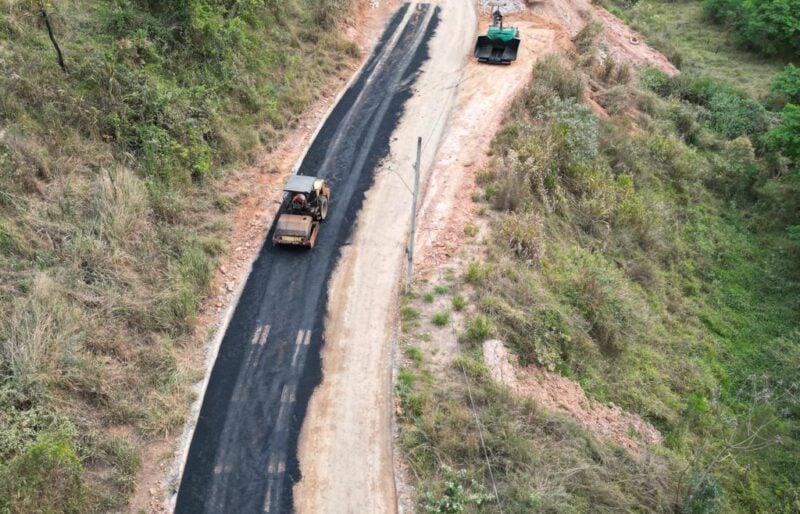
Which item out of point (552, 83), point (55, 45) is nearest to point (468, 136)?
point (552, 83)

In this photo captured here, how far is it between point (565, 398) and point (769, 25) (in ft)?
140

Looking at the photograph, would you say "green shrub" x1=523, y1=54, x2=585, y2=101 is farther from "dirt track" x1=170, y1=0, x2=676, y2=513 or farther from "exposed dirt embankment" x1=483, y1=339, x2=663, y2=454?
"exposed dirt embankment" x1=483, y1=339, x2=663, y2=454

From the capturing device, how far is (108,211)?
58.7 ft

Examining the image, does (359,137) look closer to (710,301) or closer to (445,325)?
(445,325)

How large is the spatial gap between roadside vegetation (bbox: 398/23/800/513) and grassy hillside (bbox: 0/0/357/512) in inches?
302

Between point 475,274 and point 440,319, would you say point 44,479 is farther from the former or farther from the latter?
point 475,274

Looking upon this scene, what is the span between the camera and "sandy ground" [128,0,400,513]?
14.1 metres

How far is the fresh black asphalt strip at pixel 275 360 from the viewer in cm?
1431

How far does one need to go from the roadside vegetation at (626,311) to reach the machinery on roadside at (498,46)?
2.73 meters

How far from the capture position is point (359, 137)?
26.5m

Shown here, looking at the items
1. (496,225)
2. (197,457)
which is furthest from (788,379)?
(197,457)

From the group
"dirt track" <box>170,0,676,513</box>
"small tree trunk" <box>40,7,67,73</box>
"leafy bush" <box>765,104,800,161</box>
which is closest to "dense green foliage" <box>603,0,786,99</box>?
"leafy bush" <box>765,104,800,161</box>

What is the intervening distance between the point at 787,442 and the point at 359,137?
71.1ft

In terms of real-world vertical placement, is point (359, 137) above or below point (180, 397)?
above
